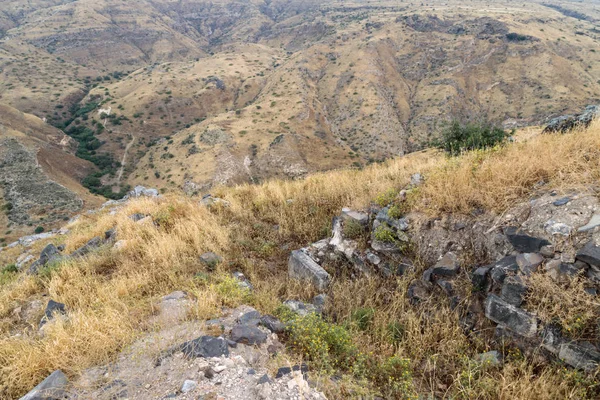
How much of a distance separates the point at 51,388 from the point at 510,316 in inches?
188

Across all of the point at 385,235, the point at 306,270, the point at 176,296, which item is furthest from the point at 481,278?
the point at 176,296

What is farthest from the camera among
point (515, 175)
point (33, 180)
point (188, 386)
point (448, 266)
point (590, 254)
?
point (33, 180)

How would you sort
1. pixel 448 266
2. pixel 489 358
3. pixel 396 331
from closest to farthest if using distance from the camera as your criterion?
pixel 489 358, pixel 396 331, pixel 448 266

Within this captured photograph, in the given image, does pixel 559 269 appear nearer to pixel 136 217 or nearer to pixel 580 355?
pixel 580 355

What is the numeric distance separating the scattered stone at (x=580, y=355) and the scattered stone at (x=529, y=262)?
778 millimetres

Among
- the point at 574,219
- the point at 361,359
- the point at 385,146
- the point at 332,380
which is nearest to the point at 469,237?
the point at 574,219

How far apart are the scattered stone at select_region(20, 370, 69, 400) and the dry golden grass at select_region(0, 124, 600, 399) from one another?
154 mm

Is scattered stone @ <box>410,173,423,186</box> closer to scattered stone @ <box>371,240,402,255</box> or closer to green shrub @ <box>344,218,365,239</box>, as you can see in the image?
green shrub @ <box>344,218,365,239</box>

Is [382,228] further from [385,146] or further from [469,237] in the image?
[385,146]

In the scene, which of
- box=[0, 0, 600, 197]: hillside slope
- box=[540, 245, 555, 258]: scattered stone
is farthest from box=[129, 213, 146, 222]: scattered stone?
box=[0, 0, 600, 197]: hillside slope

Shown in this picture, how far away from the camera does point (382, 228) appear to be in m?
5.27

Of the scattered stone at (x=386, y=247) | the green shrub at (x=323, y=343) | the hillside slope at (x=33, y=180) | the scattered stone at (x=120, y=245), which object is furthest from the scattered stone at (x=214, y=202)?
the hillside slope at (x=33, y=180)

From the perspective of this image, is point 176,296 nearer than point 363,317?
No

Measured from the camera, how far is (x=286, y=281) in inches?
212
